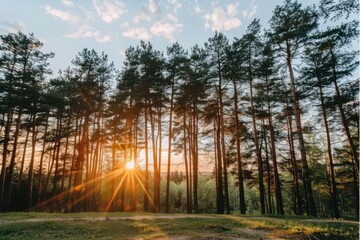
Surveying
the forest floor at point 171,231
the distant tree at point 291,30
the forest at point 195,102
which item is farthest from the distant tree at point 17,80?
the distant tree at point 291,30

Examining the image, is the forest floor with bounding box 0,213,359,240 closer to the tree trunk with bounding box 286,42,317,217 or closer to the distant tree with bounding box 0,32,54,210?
the tree trunk with bounding box 286,42,317,217

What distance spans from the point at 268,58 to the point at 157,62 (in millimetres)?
9901

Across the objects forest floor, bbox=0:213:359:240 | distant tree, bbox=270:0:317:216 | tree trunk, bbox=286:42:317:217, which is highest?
distant tree, bbox=270:0:317:216

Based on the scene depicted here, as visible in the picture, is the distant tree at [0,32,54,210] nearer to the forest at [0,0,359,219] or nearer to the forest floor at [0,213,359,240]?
the forest at [0,0,359,219]

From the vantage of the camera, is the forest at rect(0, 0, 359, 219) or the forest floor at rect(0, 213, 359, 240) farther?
the forest at rect(0, 0, 359, 219)

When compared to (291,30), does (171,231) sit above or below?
below

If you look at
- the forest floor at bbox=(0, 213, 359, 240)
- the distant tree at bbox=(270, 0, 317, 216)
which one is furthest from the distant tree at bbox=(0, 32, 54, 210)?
the distant tree at bbox=(270, 0, 317, 216)

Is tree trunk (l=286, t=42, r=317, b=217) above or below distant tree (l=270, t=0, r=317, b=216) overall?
below

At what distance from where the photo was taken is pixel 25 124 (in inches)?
935

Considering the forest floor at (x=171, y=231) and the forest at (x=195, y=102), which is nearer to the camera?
the forest floor at (x=171, y=231)

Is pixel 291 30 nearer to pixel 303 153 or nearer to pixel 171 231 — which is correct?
pixel 303 153

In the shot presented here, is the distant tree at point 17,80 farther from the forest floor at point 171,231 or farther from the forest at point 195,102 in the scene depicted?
the forest floor at point 171,231

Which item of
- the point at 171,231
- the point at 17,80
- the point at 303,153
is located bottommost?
the point at 171,231

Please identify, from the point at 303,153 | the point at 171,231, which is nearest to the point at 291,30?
the point at 303,153
